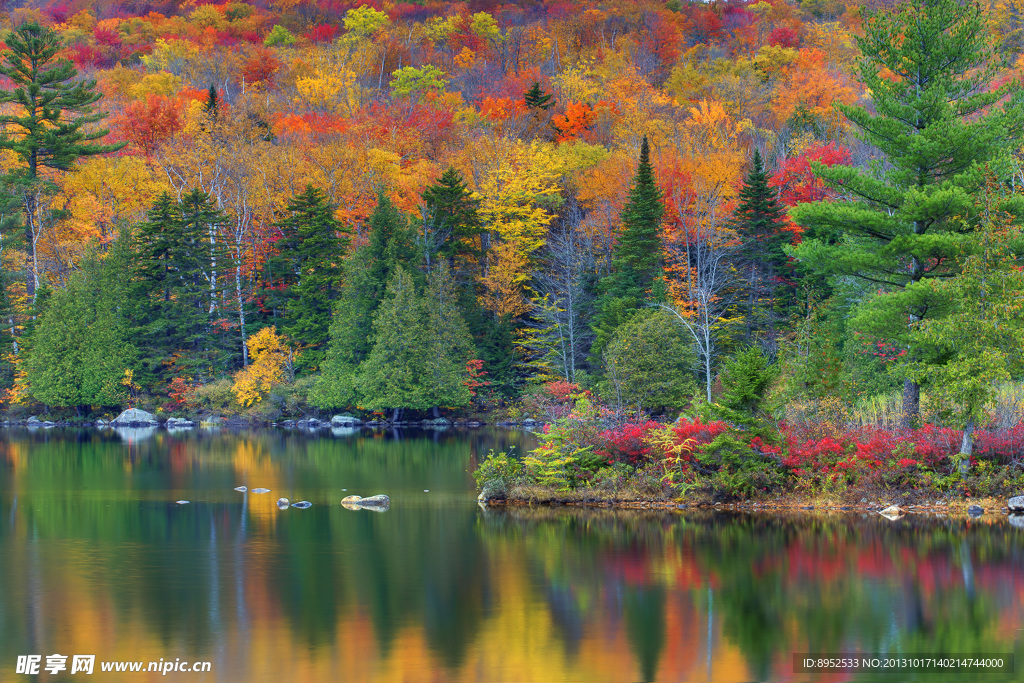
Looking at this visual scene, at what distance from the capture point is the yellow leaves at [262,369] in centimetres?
5997

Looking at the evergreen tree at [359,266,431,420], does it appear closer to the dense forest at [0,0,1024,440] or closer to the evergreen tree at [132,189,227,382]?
the dense forest at [0,0,1024,440]

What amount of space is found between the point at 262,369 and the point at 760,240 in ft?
99.0

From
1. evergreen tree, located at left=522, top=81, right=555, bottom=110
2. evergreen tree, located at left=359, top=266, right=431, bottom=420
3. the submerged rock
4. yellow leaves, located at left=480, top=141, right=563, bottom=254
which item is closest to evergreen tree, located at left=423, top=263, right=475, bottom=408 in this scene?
evergreen tree, located at left=359, top=266, right=431, bottom=420

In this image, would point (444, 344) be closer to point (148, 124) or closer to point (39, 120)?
point (39, 120)

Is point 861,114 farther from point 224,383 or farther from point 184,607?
point 224,383

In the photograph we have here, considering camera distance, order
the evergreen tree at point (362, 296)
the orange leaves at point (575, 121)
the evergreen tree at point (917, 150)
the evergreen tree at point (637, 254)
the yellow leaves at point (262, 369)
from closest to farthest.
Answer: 1. the evergreen tree at point (917, 150)
2. the evergreen tree at point (637, 254)
3. the evergreen tree at point (362, 296)
4. the yellow leaves at point (262, 369)
5. the orange leaves at point (575, 121)

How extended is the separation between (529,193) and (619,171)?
614cm

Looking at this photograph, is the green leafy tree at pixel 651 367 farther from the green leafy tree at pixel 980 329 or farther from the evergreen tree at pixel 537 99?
the evergreen tree at pixel 537 99

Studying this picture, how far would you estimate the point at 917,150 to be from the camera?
26672mm

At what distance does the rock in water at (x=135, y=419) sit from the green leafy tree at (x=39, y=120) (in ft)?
39.3

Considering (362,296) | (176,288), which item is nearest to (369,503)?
(362,296)

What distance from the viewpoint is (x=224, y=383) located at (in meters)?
60.4

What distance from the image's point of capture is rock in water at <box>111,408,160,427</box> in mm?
60219

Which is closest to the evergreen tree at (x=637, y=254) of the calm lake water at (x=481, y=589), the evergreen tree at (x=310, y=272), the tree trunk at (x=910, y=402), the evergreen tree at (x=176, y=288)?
the evergreen tree at (x=310, y=272)
